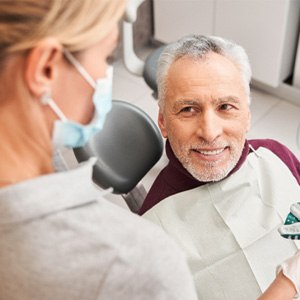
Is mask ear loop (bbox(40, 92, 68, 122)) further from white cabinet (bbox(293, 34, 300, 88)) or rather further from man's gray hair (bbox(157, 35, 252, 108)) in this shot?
white cabinet (bbox(293, 34, 300, 88))

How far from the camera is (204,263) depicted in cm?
133

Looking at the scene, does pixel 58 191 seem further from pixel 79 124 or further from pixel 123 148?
pixel 123 148

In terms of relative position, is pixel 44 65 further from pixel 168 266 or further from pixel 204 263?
pixel 204 263

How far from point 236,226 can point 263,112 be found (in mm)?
1468

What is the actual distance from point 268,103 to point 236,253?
1.60m

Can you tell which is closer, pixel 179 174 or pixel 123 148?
pixel 179 174

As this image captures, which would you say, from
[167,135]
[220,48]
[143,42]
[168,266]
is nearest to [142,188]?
[167,135]

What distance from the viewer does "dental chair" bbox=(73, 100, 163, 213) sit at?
1.62 m

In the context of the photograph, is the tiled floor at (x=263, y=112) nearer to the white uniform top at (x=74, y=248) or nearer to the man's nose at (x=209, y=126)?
the man's nose at (x=209, y=126)

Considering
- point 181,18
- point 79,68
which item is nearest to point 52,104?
point 79,68

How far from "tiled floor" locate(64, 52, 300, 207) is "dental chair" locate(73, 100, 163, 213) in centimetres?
59

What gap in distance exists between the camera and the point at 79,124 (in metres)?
0.77

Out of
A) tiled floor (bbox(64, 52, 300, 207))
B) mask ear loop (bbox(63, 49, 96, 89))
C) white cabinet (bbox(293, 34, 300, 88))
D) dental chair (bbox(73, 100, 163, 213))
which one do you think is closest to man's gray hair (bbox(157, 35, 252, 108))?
dental chair (bbox(73, 100, 163, 213))

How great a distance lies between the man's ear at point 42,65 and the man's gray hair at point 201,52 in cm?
74
